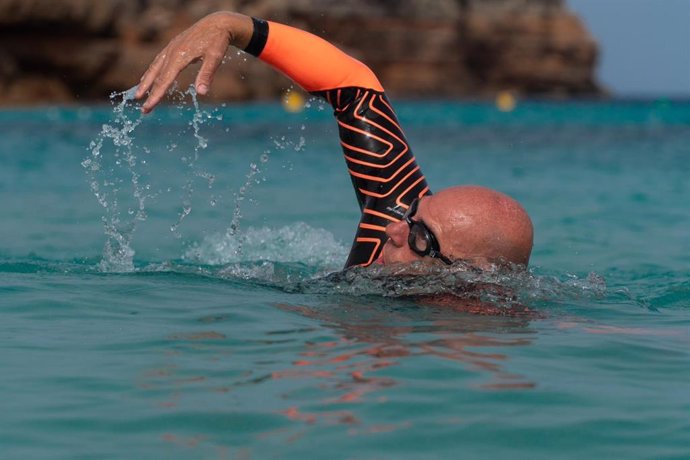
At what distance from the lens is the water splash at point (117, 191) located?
5.76 metres

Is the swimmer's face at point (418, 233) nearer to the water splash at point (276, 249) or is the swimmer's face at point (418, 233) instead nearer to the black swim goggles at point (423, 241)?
the black swim goggles at point (423, 241)

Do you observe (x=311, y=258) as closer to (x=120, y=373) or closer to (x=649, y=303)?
(x=649, y=303)

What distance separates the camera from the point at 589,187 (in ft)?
46.9

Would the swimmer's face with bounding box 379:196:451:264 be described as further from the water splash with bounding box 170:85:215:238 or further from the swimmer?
the water splash with bounding box 170:85:215:238

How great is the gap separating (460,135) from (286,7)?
1007 inches

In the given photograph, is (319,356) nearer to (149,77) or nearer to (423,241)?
(423,241)

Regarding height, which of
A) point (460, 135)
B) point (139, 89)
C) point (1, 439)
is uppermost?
point (460, 135)

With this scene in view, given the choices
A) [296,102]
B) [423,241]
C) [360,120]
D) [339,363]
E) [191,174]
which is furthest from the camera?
[296,102]

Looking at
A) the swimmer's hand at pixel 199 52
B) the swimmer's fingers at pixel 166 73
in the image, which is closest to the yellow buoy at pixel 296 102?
the swimmer's hand at pixel 199 52

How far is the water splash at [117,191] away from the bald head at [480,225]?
127cm

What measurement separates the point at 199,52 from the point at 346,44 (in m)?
61.1

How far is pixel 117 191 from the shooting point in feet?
42.4

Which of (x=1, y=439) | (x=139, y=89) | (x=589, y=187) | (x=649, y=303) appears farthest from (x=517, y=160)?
(x=1, y=439)

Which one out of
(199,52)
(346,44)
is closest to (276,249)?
(199,52)
